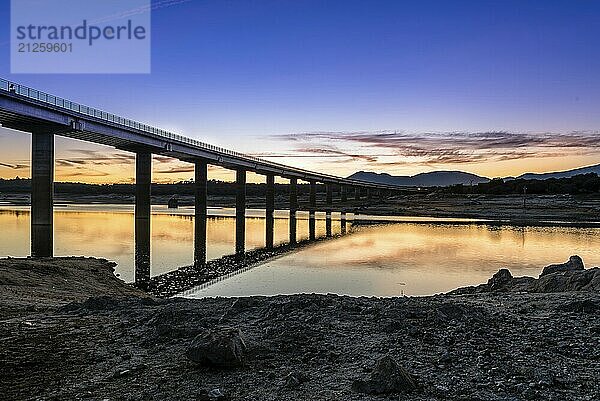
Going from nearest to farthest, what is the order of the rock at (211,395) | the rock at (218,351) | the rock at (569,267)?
the rock at (211,395), the rock at (218,351), the rock at (569,267)

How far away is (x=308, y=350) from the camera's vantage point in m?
8.94

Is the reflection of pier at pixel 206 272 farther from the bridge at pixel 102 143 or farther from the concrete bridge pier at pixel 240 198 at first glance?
the concrete bridge pier at pixel 240 198

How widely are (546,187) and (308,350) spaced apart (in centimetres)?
15126

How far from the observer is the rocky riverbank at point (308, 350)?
23.9ft

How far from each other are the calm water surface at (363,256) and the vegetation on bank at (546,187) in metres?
78.1

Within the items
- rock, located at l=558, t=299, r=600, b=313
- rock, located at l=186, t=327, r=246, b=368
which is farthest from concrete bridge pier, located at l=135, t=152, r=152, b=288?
rock, located at l=558, t=299, r=600, b=313

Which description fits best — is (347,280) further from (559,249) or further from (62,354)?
(559,249)

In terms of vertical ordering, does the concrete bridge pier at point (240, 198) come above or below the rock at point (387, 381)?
above

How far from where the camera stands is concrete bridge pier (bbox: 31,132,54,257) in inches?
1902

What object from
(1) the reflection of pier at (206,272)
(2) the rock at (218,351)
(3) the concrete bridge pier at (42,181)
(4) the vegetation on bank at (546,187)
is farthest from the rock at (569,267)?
(4) the vegetation on bank at (546,187)

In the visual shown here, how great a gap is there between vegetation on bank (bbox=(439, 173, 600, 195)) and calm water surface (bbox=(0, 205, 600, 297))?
78.1 meters

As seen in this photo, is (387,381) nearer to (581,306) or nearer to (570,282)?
(581,306)

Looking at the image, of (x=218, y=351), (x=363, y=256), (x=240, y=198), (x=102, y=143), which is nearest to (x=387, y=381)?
(x=218, y=351)

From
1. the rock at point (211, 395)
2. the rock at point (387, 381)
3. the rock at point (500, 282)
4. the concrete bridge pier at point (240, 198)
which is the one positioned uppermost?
the concrete bridge pier at point (240, 198)
